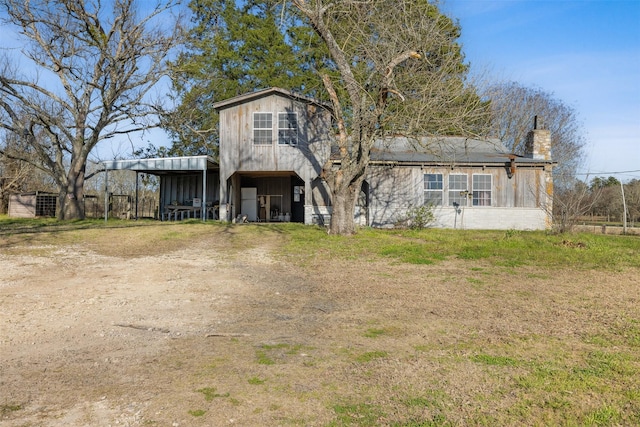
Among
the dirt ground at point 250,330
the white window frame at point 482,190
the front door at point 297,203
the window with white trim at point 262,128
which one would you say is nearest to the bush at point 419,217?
the white window frame at point 482,190

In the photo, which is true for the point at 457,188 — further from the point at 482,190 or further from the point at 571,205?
the point at 571,205

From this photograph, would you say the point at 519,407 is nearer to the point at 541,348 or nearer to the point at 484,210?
the point at 541,348

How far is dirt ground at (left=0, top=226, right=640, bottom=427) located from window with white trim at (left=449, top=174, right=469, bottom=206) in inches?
381

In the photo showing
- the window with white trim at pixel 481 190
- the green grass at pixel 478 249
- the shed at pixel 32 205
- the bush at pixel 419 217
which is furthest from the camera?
the shed at pixel 32 205

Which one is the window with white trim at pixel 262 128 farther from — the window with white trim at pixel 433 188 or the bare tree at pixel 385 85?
the window with white trim at pixel 433 188

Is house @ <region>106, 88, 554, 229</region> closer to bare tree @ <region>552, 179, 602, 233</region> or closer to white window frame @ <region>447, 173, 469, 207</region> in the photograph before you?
white window frame @ <region>447, 173, 469, 207</region>

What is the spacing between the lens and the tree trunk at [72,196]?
66.6 feet

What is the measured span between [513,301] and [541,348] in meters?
2.17

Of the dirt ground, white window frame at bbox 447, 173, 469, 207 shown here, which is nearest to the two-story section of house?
white window frame at bbox 447, 173, 469, 207

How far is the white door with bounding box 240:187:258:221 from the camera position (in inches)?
859

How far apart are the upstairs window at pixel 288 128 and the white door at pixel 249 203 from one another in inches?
164

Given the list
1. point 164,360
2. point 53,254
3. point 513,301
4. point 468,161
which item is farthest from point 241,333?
point 468,161

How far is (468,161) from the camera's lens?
1850 cm

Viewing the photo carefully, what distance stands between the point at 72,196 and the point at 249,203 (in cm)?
828
